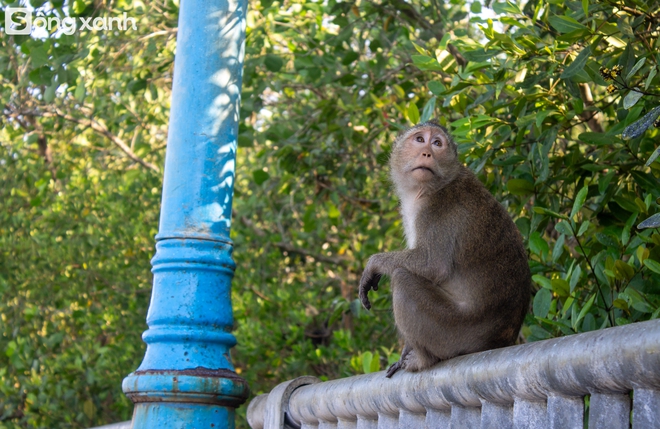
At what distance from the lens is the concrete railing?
153 centimetres

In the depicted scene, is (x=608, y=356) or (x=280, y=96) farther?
(x=280, y=96)

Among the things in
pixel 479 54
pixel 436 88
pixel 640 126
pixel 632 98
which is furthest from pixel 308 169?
pixel 640 126

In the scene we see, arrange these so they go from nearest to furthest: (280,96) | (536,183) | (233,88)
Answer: (233,88)
(536,183)
(280,96)

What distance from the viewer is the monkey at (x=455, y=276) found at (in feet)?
9.94

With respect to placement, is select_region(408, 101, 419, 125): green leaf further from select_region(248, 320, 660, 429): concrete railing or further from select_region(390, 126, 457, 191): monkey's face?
select_region(248, 320, 660, 429): concrete railing

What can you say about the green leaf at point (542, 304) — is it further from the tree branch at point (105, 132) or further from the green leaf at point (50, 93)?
the tree branch at point (105, 132)

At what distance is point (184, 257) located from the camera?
2822 millimetres

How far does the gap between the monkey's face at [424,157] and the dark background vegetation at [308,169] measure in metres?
0.09

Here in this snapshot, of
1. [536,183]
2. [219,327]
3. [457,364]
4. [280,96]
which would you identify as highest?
[280,96]

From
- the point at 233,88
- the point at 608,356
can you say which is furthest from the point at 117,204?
the point at 608,356

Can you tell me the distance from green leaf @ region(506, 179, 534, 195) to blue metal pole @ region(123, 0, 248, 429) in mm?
1196

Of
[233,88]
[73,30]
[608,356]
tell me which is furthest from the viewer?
[73,30]

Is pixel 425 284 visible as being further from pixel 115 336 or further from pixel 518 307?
pixel 115 336

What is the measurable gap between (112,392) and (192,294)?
572cm
